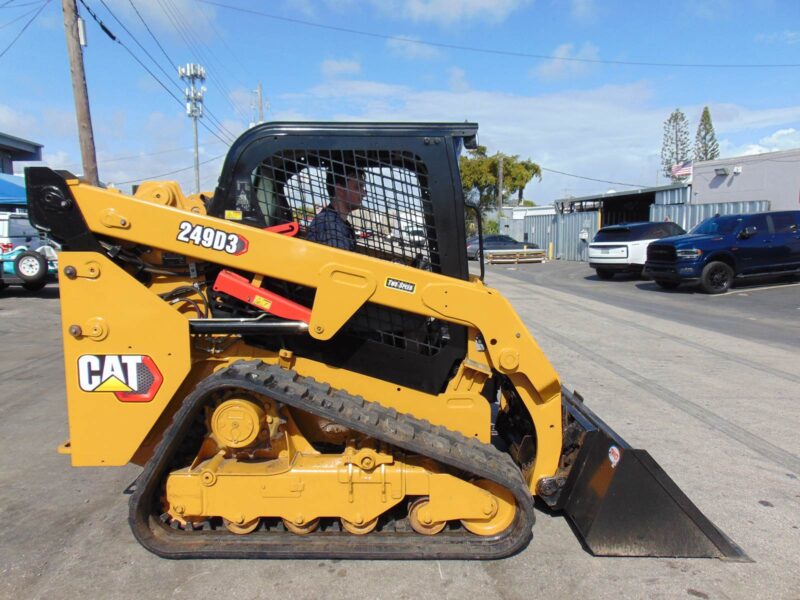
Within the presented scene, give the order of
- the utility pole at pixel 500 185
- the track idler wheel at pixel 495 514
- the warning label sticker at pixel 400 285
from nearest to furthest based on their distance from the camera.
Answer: the warning label sticker at pixel 400 285 < the track idler wheel at pixel 495 514 < the utility pole at pixel 500 185

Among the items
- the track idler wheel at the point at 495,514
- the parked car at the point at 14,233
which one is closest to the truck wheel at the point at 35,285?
the parked car at the point at 14,233

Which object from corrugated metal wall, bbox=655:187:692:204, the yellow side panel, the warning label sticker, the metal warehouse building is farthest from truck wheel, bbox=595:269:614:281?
the yellow side panel

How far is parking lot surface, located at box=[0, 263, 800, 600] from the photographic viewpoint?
266cm

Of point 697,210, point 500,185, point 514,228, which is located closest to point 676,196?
point 697,210

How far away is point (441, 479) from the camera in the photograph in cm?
282

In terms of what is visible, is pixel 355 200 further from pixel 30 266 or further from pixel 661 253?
pixel 661 253

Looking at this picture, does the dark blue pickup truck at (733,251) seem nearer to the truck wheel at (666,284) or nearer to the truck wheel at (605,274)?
the truck wheel at (666,284)

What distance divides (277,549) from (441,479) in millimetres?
885

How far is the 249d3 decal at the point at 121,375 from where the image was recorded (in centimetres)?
279

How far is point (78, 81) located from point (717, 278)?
15.5 m

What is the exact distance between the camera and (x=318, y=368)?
3.03 metres

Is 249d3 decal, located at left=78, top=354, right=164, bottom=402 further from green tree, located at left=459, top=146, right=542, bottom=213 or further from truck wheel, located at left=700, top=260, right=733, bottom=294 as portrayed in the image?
green tree, located at left=459, top=146, right=542, bottom=213

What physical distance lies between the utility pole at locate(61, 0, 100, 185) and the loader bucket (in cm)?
1239

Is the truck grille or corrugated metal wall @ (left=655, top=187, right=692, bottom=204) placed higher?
corrugated metal wall @ (left=655, top=187, right=692, bottom=204)
